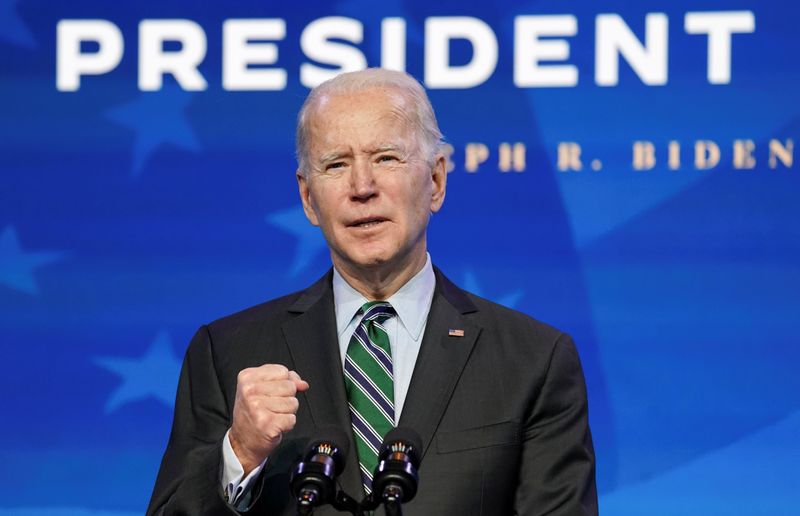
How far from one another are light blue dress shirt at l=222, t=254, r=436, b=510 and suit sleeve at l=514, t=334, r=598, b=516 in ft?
0.83

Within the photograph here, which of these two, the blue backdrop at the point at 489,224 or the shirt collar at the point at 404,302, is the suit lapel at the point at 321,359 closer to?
the shirt collar at the point at 404,302

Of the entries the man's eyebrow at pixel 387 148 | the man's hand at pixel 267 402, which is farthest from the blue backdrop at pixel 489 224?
the man's hand at pixel 267 402

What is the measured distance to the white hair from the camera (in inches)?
93.4

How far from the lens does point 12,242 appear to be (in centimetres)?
385

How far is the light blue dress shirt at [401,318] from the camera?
2330 mm

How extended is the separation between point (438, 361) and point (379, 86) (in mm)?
549

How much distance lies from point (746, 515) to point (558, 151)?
1.20 metres

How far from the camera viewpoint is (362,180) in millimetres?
2287

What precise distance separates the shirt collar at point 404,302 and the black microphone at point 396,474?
2.22 feet

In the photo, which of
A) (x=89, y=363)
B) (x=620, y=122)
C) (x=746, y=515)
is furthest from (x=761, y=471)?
(x=89, y=363)

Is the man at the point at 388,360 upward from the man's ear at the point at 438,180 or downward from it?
downward

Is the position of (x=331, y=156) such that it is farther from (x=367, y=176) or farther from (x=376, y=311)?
(x=376, y=311)

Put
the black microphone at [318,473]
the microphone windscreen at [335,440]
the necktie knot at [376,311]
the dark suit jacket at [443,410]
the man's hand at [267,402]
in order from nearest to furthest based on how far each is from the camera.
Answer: the black microphone at [318,473] < the microphone windscreen at [335,440] < the man's hand at [267,402] < the dark suit jacket at [443,410] < the necktie knot at [376,311]

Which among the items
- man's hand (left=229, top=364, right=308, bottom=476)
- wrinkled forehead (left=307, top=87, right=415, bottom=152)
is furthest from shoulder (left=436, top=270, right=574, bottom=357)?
man's hand (left=229, top=364, right=308, bottom=476)
